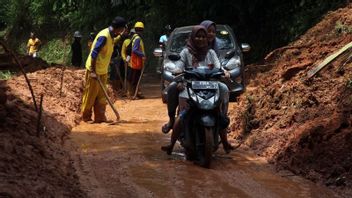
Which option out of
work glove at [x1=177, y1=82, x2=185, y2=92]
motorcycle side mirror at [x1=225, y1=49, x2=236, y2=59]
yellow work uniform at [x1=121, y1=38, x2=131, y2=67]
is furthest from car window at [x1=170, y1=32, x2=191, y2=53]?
work glove at [x1=177, y1=82, x2=185, y2=92]

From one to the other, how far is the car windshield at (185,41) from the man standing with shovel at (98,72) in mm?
3174

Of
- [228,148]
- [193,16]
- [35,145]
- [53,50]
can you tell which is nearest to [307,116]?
[228,148]

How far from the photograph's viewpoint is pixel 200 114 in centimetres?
743

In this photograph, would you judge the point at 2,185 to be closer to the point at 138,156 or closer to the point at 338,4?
the point at 138,156

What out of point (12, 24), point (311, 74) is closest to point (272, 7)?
point (311, 74)

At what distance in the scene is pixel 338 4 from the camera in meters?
16.5

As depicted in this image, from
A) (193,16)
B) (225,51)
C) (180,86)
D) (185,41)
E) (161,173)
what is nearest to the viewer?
(161,173)

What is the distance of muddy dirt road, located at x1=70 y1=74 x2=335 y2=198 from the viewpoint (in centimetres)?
623

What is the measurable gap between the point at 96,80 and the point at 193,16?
12.2 metres

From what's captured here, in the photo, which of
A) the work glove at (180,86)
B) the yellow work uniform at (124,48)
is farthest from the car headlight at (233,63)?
the work glove at (180,86)

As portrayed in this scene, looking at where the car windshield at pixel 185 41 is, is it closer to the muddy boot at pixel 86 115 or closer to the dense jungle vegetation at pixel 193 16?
the muddy boot at pixel 86 115

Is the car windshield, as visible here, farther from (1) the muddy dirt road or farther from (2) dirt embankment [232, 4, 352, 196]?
(1) the muddy dirt road

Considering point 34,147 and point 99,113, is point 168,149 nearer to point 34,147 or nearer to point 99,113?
point 34,147

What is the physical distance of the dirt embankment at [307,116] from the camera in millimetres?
7023
